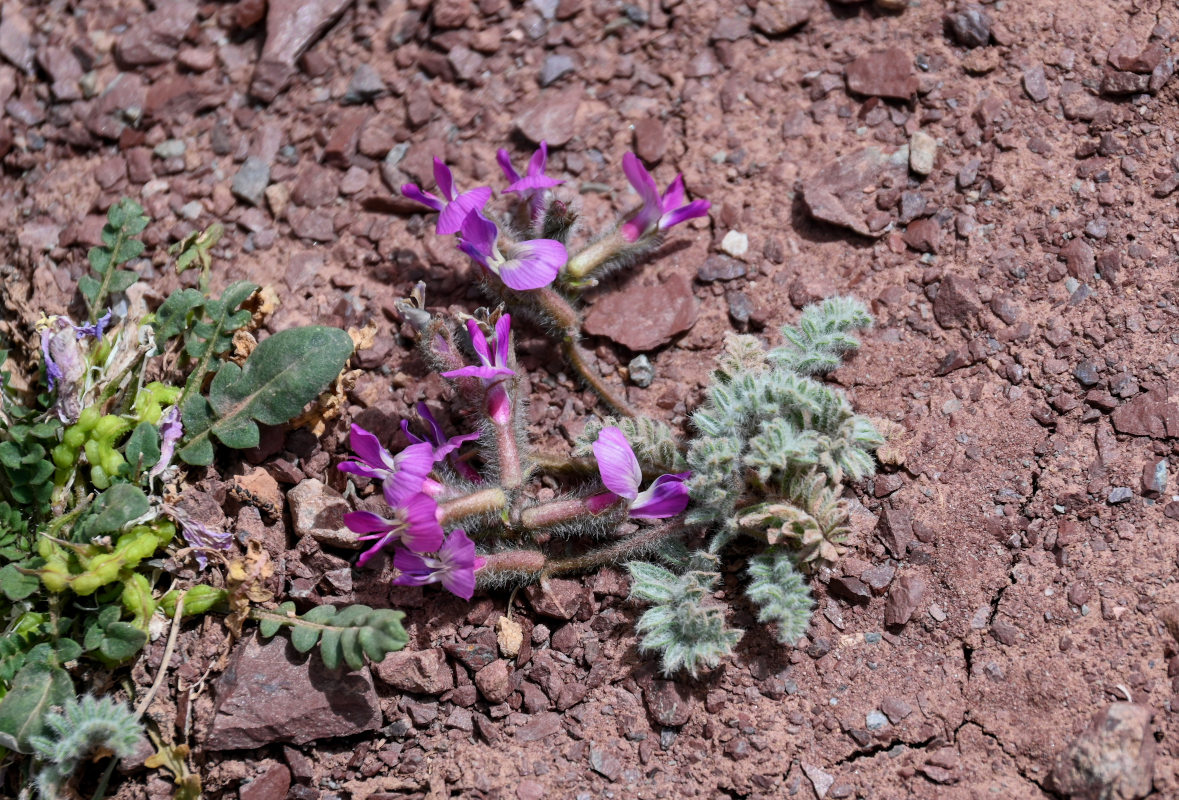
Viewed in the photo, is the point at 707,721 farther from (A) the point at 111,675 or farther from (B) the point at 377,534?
(A) the point at 111,675

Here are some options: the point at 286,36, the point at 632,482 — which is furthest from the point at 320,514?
the point at 286,36

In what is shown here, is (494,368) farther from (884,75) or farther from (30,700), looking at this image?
(884,75)

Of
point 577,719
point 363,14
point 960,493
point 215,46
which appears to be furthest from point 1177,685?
point 215,46

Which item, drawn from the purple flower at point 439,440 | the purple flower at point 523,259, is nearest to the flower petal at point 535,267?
the purple flower at point 523,259

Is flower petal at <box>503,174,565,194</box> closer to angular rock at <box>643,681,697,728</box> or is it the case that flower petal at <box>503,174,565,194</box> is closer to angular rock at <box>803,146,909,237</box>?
angular rock at <box>803,146,909,237</box>

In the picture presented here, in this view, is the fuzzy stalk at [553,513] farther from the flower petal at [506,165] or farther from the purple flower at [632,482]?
the flower petal at [506,165]

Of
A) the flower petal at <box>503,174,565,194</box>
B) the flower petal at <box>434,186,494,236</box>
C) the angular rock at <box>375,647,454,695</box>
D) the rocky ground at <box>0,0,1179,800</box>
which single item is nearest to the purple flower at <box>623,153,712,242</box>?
the rocky ground at <box>0,0,1179,800</box>
